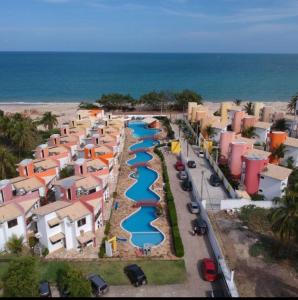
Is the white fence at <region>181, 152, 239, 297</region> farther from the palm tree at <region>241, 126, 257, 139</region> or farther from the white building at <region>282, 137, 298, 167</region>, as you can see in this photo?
the palm tree at <region>241, 126, 257, 139</region>

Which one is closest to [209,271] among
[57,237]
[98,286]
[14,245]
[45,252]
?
[98,286]

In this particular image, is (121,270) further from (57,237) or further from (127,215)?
(127,215)

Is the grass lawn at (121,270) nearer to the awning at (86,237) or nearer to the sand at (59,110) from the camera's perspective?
the awning at (86,237)

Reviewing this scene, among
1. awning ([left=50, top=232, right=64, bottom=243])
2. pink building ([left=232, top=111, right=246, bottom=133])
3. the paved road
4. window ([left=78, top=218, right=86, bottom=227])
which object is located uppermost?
Result: pink building ([left=232, top=111, right=246, bottom=133])

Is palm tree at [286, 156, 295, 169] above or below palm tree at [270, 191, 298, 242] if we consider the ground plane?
below

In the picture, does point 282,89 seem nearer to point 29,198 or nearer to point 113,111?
point 113,111

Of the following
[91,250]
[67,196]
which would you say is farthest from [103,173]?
[91,250]

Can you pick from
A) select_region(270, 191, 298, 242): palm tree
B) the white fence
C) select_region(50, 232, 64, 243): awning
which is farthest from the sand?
select_region(270, 191, 298, 242): palm tree
